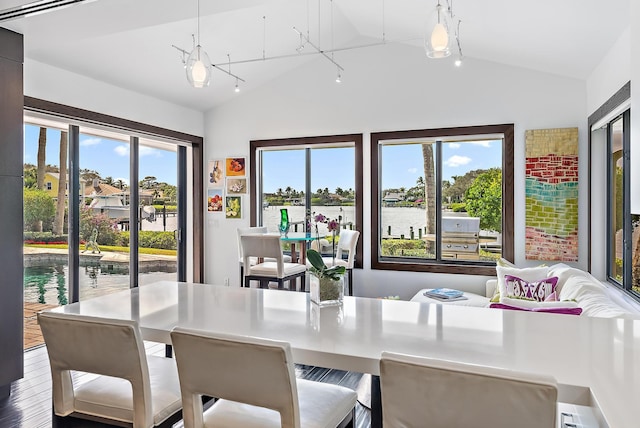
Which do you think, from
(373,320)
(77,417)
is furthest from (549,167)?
(77,417)

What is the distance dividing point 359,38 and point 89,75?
3.14 m

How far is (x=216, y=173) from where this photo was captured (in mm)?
6320

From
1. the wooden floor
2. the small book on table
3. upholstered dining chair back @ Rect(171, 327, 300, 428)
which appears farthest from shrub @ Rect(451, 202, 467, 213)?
upholstered dining chair back @ Rect(171, 327, 300, 428)

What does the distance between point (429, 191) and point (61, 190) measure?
408cm

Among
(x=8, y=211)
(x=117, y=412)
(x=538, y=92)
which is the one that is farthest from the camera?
(x=538, y=92)

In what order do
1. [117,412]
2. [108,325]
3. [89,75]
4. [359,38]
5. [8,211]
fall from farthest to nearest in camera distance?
[359,38], [89,75], [8,211], [117,412], [108,325]

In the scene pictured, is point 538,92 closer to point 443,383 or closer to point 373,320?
point 373,320

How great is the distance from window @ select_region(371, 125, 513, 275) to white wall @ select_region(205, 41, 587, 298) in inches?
4.5

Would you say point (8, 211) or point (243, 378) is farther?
point (8, 211)

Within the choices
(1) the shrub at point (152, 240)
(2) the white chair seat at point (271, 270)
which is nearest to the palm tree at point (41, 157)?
(1) the shrub at point (152, 240)

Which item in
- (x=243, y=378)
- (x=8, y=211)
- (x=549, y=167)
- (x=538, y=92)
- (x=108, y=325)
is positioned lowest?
(x=243, y=378)

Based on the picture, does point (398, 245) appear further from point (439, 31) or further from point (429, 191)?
point (439, 31)

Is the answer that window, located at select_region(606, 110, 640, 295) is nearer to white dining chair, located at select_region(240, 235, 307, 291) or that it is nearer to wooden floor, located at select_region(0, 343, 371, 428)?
wooden floor, located at select_region(0, 343, 371, 428)

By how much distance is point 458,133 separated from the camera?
5109 mm
